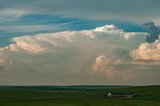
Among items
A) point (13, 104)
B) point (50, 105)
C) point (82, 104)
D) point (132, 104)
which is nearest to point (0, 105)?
point (13, 104)

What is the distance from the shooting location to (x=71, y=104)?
123m

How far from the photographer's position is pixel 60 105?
393ft

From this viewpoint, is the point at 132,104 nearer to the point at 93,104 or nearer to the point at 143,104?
the point at 143,104

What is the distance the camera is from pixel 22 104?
12312 centimetres

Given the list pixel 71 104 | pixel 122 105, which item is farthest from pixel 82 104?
pixel 122 105

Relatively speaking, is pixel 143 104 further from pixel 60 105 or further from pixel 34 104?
pixel 34 104

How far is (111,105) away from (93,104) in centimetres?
627

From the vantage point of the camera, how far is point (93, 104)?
12275 cm

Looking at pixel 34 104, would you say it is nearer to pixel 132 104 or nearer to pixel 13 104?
pixel 13 104

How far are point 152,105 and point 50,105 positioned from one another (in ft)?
112

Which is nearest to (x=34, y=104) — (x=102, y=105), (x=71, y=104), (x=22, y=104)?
(x=22, y=104)

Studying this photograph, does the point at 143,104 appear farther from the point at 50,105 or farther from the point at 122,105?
→ the point at 50,105

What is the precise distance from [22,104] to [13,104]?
9.73 ft

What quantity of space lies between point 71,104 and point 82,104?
3.66m
